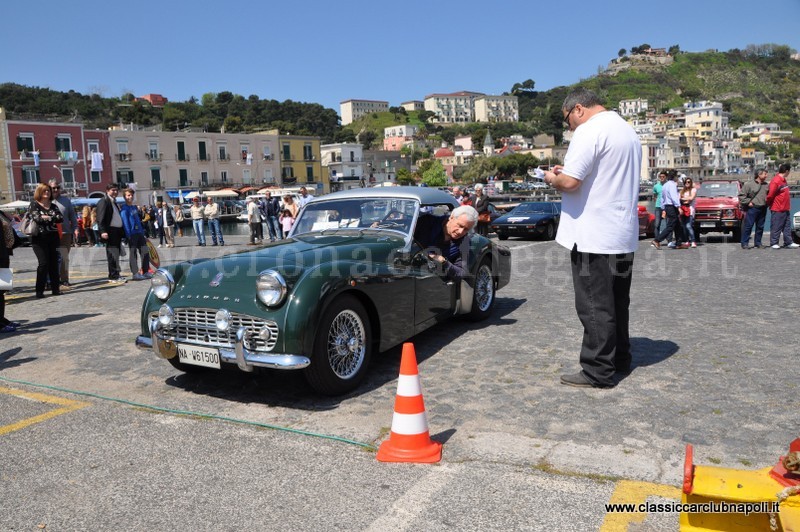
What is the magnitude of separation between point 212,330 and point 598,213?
2937 millimetres

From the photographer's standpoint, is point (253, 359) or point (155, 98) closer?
point (253, 359)

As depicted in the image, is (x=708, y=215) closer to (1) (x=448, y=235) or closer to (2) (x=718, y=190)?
(2) (x=718, y=190)

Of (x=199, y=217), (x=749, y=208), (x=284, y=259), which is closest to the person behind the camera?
(x=284, y=259)

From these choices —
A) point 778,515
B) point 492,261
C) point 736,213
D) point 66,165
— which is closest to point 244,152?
point 66,165

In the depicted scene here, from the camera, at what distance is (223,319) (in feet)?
14.4

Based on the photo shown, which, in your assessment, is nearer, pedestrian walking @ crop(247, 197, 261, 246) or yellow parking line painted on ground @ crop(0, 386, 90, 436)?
yellow parking line painted on ground @ crop(0, 386, 90, 436)

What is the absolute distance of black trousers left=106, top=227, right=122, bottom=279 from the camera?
11442mm

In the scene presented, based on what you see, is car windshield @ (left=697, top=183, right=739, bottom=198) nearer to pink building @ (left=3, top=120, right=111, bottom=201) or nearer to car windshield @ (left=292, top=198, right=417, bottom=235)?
car windshield @ (left=292, top=198, right=417, bottom=235)

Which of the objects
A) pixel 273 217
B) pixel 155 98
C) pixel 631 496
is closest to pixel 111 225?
pixel 273 217

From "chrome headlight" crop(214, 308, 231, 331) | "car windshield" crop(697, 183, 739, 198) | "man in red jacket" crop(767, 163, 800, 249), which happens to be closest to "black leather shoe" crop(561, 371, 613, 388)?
"chrome headlight" crop(214, 308, 231, 331)

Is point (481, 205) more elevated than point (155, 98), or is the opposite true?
point (155, 98)

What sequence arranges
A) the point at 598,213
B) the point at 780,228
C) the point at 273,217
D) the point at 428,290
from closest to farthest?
the point at 598,213
the point at 428,290
the point at 780,228
the point at 273,217

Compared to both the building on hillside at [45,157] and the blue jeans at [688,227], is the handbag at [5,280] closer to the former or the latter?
the blue jeans at [688,227]

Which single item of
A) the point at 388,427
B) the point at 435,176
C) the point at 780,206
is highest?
the point at 435,176
